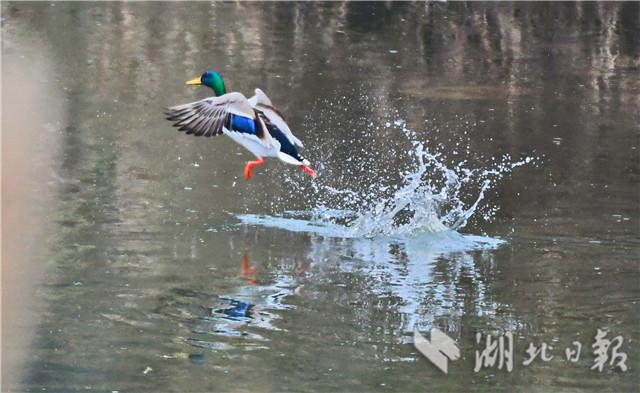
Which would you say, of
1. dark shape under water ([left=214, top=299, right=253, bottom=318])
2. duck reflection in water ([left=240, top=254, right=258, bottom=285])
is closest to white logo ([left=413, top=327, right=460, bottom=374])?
dark shape under water ([left=214, top=299, right=253, bottom=318])

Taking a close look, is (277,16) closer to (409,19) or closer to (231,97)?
Answer: (409,19)

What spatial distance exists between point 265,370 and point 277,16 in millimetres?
13027

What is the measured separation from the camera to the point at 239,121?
11164mm

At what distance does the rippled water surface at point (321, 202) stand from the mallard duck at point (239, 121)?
0.64 metres

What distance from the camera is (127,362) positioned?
8320 mm

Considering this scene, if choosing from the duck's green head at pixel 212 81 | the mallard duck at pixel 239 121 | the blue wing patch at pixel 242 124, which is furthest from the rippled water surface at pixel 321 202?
the duck's green head at pixel 212 81

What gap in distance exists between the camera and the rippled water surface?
8617 millimetres

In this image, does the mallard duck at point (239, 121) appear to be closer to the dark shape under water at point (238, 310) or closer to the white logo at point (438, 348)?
the dark shape under water at point (238, 310)

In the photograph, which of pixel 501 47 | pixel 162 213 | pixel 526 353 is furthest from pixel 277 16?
pixel 526 353

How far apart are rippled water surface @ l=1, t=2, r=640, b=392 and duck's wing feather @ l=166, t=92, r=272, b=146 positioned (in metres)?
0.84

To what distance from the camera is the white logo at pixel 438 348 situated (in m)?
8.59

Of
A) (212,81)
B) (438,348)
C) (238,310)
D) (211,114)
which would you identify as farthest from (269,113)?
(438,348)

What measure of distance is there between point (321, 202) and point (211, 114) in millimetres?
1924

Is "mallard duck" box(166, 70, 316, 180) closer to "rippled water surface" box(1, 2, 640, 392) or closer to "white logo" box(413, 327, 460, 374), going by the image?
"rippled water surface" box(1, 2, 640, 392)
